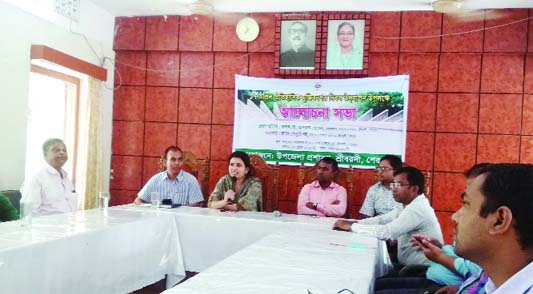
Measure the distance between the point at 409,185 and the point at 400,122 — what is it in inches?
74.3

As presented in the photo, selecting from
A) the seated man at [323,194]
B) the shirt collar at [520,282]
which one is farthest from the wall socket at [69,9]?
the shirt collar at [520,282]

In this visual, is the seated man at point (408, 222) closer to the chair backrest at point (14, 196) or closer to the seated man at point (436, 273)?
the seated man at point (436, 273)

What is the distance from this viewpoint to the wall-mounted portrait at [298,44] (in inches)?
173

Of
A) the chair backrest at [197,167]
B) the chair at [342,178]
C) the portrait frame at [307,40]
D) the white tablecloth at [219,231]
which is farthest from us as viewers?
the portrait frame at [307,40]

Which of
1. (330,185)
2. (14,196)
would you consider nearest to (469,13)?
(330,185)

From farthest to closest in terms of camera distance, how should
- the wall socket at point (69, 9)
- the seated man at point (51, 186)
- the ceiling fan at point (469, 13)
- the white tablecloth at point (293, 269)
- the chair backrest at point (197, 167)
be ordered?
the chair backrest at point (197, 167) → the wall socket at point (69, 9) → the ceiling fan at point (469, 13) → the seated man at point (51, 186) → the white tablecloth at point (293, 269)

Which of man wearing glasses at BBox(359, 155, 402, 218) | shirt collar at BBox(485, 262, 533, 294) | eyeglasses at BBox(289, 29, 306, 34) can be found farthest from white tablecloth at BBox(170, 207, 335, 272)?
eyeglasses at BBox(289, 29, 306, 34)

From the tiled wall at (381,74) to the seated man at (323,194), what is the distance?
1.94 ft

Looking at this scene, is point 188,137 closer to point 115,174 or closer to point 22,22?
point 115,174

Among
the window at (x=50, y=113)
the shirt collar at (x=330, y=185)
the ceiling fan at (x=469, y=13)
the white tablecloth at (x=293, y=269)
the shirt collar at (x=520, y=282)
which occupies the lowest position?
the white tablecloth at (x=293, y=269)

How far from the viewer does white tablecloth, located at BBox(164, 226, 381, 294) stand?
1.40m

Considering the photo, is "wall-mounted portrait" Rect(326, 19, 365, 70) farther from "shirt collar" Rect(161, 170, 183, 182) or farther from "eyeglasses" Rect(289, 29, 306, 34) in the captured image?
"shirt collar" Rect(161, 170, 183, 182)

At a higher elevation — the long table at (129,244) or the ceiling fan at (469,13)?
the ceiling fan at (469,13)

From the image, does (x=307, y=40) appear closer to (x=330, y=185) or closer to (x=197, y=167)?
(x=330, y=185)
